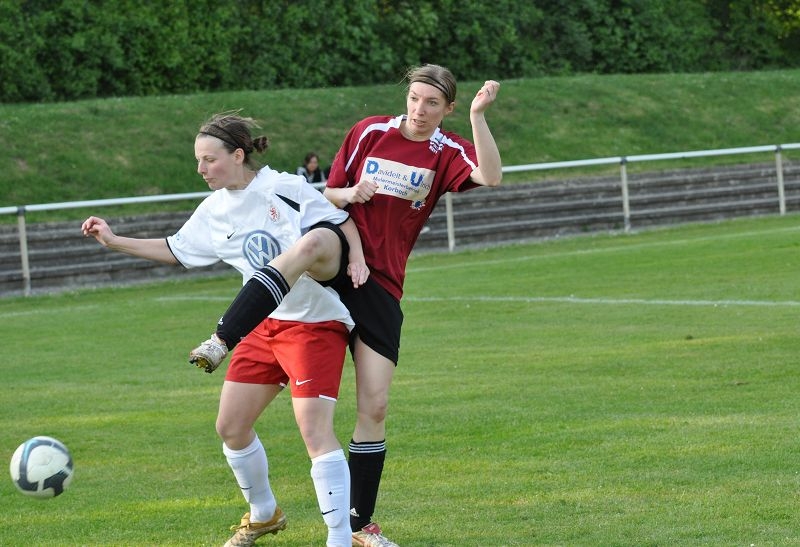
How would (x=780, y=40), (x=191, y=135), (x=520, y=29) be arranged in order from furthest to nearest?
(x=780, y=40) → (x=520, y=29) → (x=191, y=135)

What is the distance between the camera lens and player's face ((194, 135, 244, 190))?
6.12m

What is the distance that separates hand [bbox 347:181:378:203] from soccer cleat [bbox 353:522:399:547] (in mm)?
1449

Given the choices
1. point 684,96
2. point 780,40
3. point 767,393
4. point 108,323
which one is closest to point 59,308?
point 108,323

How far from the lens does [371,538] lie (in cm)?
625

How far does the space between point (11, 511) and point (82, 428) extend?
7.62ft

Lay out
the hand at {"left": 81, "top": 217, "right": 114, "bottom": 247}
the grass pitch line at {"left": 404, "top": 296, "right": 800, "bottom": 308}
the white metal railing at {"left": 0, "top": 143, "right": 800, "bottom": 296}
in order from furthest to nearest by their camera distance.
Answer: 1. the white metal railing at {"left": 0, "top": 143, "right": 800, "bottom": 296}
2. the grass pitch line at {"left": 404, "top": 296, "right": 800, "bottom": 308}
3. the hand at {"left": 81, "top": 217, "right": 114, "bottom": 247}

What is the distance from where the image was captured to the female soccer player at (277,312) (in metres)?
5.95

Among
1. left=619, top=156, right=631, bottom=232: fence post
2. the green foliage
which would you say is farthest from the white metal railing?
the green foliage

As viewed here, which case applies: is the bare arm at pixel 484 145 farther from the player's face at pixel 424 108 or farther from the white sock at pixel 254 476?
the white sock at pixel 254 476

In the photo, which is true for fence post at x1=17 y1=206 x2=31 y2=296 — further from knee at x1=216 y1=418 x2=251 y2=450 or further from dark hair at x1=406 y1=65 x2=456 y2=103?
dark hair at x1=406 y1=65 x2=456 y2=103

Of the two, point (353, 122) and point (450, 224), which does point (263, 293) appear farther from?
point (353, 122)

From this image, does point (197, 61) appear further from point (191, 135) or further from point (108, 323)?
point (108, 323)

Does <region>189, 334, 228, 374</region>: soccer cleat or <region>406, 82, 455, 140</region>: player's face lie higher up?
<region>406, 82, 455, 140</region>: player's face

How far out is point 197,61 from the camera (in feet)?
115
